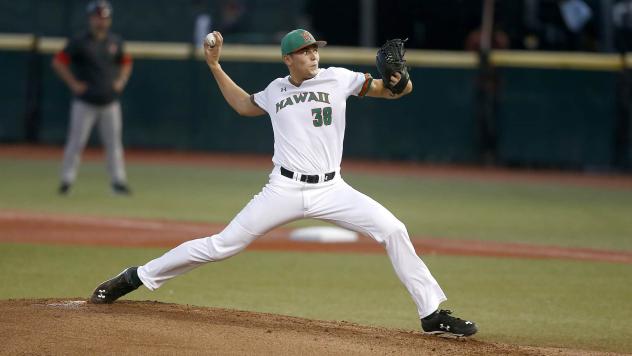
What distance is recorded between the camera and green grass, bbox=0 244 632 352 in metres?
8.51

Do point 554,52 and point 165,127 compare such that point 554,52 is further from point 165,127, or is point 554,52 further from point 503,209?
point 165,127

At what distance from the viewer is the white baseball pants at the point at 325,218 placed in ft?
23.8

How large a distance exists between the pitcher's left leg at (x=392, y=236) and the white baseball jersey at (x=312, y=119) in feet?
0.74

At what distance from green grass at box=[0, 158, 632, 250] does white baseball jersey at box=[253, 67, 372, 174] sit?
18.9ft

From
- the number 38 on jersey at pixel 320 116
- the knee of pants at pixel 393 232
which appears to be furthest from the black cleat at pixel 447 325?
the number 38 on jersey at pixel 320 116

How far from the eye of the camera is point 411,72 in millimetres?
20016

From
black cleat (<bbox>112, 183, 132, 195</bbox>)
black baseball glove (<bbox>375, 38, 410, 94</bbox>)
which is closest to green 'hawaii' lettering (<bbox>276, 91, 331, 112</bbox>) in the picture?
black baseball glove (<bbox>375, 38, 410, 94</bbox>)

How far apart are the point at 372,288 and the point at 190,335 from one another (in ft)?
10.8

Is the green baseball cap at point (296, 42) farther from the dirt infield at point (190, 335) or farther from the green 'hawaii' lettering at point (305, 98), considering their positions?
the dirt infield at point (190, 335)

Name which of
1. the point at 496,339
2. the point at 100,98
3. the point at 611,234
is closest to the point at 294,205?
the point at 496,339

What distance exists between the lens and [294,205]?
24.1 feet

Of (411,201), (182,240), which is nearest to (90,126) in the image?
(182,240)

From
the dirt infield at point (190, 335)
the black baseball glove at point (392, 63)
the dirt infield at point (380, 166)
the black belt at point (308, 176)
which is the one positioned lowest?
the dirt infield at point (380, 166)

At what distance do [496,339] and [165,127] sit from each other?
1424cm
